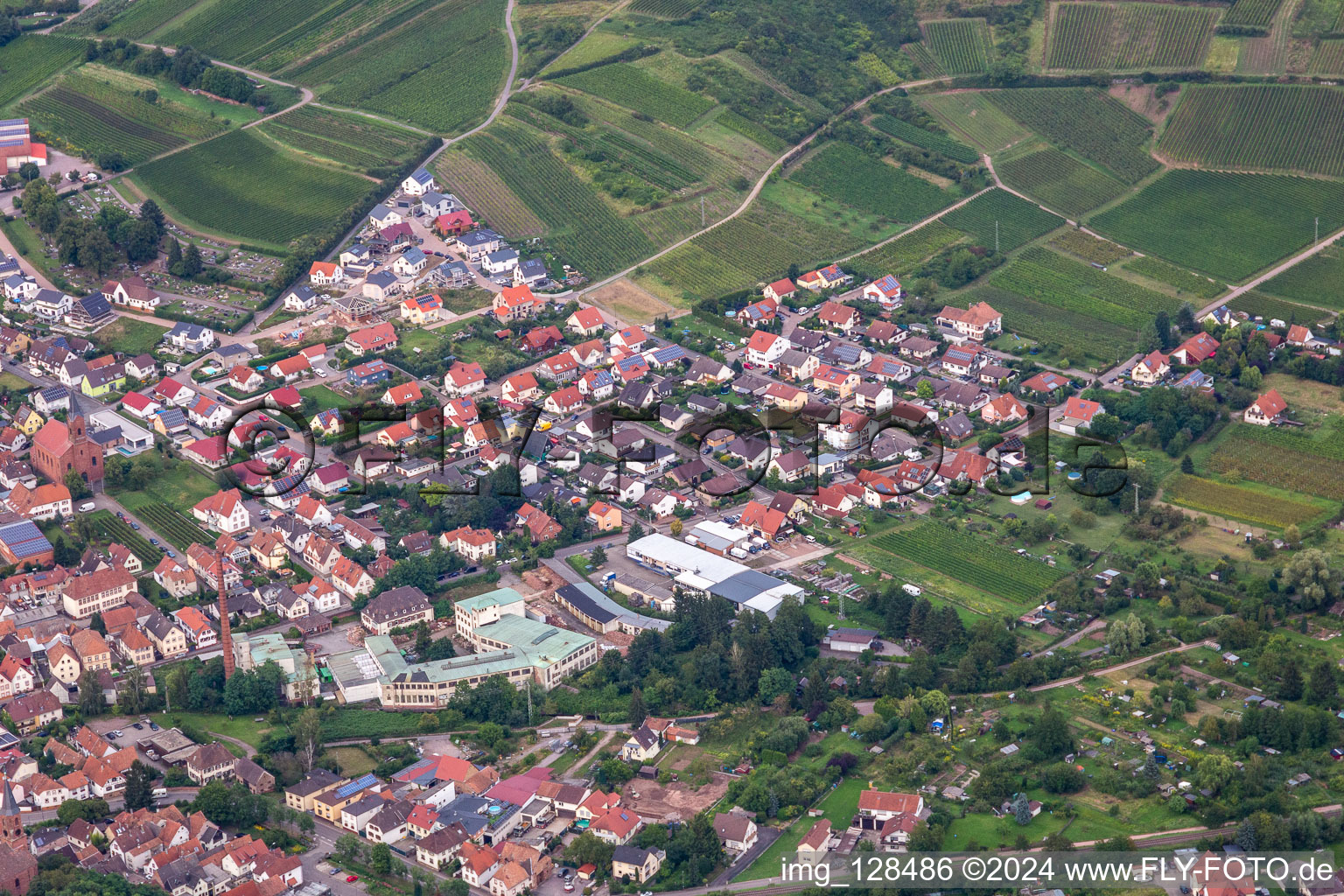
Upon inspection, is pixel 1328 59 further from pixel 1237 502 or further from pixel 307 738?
pixel 307 738

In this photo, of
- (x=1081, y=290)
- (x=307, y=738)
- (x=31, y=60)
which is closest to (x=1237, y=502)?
(x=1081, y=290)

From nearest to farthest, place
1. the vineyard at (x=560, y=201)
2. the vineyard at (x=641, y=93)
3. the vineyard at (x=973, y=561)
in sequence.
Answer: the vineyard at (x=973, y=561), the vineyard at (x=560, y=201), the vineyard at (x=641, y=93)

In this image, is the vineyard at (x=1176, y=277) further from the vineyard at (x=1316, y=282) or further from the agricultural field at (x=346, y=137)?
the agricultural field at (x=346, y=137)

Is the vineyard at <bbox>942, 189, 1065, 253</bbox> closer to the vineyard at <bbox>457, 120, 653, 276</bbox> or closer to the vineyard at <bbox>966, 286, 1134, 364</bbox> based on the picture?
the vineyard at <bbox>966, 286, 1134, 364</bbox>

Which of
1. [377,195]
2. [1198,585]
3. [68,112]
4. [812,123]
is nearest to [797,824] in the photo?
[1198,585]

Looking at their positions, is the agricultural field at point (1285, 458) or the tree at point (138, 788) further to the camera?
the agricultural field at point (1285, 458)

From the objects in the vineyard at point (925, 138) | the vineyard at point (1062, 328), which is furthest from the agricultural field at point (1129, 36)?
the vineyard at point (1062, 328)

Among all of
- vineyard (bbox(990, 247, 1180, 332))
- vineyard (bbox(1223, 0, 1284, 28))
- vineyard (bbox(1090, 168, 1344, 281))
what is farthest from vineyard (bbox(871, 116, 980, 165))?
vineyard (bbox(1223, 0, 1284, 28))
